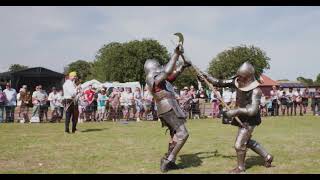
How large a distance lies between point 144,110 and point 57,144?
11.1 meters

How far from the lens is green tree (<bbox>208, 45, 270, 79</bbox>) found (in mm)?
76312

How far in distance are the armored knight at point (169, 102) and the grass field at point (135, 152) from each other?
344 millimetres

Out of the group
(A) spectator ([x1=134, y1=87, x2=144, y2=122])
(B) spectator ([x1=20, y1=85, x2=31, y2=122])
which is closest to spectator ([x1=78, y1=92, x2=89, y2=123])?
(B) spectator ([x1=20, y1=85, x2=31, y2=122])

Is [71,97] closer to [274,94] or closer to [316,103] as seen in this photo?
[274,94]

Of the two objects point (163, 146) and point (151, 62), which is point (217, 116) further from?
point (151, 62)

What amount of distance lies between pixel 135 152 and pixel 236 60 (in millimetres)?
66913

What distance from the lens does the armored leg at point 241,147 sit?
855cm

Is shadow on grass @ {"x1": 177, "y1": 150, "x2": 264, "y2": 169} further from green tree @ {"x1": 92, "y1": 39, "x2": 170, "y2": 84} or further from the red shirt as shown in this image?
green tree @ {"x1": 92, "y1": 39, "x2": 170, "y2": 84}

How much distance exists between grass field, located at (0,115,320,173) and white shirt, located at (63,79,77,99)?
3.92 ft

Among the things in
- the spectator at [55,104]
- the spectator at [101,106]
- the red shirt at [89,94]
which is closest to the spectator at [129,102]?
the spectator at [101,106]

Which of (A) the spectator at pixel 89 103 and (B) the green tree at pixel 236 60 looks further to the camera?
(B) the green tree at pixel 236 60

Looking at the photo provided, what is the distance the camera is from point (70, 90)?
15078 millimetres

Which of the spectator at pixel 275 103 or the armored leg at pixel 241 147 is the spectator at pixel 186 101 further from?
the armored leg at pixel 241 147

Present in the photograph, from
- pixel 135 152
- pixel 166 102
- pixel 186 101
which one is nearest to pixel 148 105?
pixel 186 101
